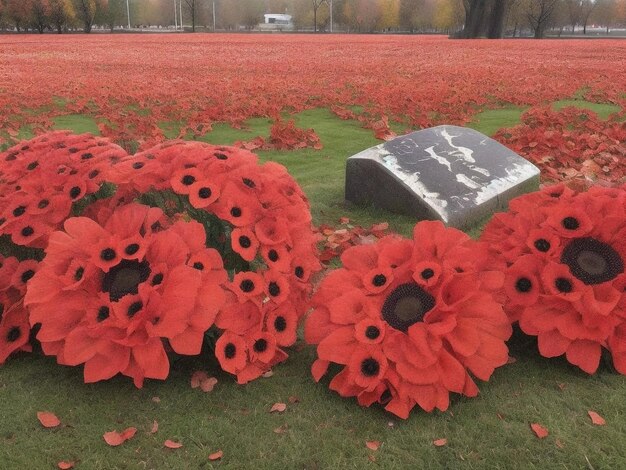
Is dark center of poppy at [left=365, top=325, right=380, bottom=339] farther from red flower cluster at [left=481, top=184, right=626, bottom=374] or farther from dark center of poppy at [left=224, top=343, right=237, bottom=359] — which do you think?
red flower cluster at [left=481, top=184, right=626, bottom=374]

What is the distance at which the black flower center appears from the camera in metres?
2.76

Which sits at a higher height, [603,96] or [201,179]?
[201,179]

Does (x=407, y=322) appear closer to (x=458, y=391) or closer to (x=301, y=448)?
(x=458, y=391)

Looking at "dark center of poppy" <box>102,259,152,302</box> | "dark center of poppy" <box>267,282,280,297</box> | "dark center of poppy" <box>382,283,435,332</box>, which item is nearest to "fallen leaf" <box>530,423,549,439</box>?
"dark center of poppy" <box>382,283,435,332</box>

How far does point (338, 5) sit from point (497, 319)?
88.2 m

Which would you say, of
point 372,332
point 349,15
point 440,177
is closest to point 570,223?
point 372,332

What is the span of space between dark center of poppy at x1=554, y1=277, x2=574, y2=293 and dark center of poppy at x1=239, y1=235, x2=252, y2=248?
139 centimetres

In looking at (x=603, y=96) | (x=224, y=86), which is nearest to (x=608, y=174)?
(x=603, y=96)

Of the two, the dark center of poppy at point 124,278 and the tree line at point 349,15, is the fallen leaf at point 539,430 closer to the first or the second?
the dark center of poppy at point 124,278

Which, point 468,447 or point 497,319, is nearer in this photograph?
point 468,447

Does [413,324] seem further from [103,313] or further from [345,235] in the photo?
[345,235]

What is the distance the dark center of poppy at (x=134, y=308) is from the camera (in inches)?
96.4

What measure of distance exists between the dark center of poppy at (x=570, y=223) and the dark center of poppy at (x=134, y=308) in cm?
196

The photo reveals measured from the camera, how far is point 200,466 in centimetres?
228
